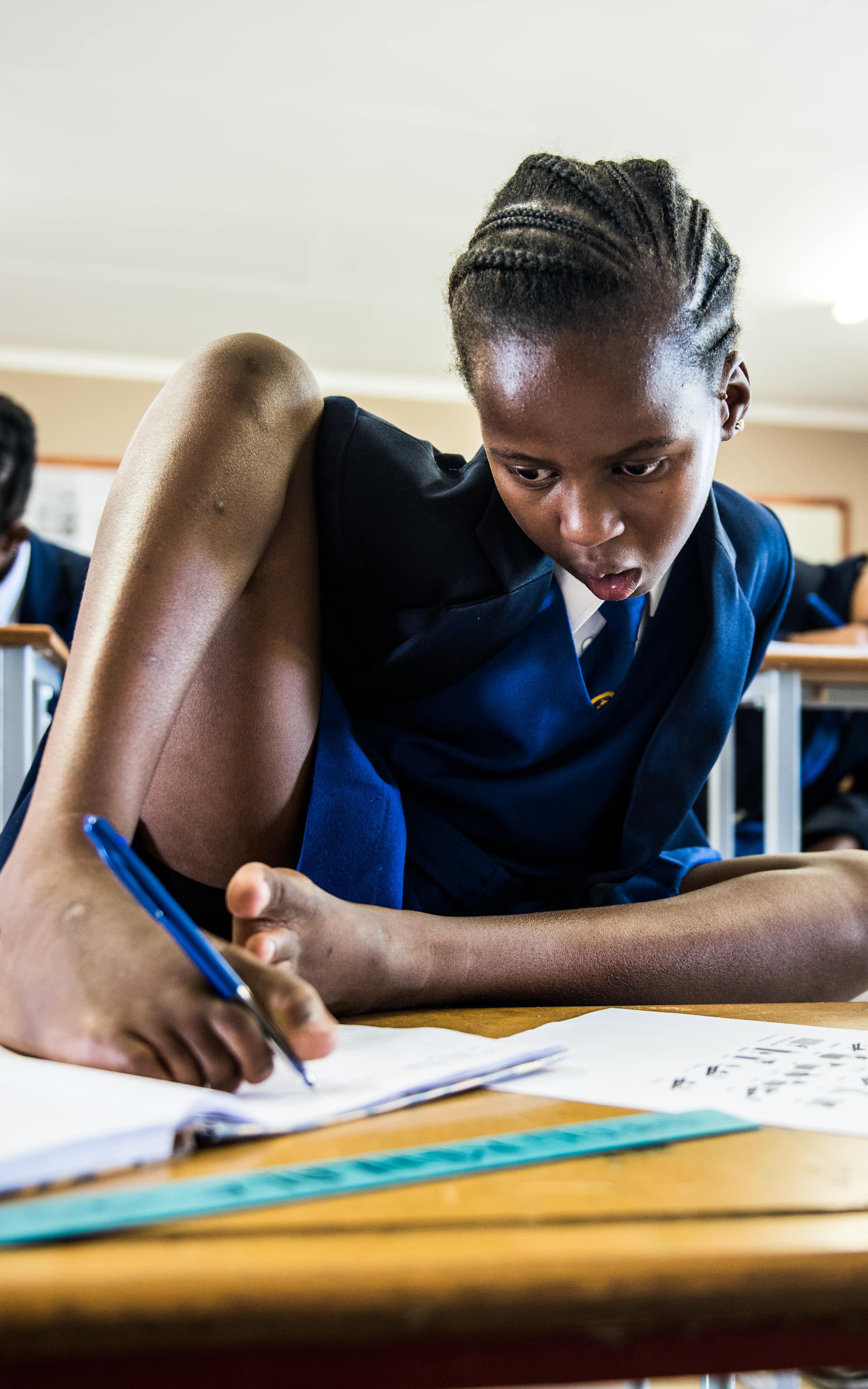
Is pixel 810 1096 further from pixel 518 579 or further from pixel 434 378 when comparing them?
pixel 434 378

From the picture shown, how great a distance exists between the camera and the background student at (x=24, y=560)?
7.34ft

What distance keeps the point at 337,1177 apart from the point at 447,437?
5114 mm

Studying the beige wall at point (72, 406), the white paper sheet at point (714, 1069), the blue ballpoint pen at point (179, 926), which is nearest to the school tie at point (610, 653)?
the white paper sheet at point (714, 1069)

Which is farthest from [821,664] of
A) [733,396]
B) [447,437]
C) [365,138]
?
[447,437]

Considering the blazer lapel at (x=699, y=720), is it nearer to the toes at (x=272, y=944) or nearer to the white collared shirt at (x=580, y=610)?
the white collared shirt at (x=580, y=610)

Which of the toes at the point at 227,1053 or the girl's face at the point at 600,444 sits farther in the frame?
the girl's face at the point at 600,444

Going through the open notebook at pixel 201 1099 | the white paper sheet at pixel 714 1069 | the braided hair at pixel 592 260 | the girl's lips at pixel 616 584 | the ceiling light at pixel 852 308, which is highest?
the ceiling light at pixel 852 308

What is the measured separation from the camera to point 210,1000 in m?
0.34

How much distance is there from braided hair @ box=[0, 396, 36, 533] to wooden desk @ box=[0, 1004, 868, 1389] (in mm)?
2208

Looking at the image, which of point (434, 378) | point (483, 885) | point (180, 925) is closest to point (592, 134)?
point (434, 378)

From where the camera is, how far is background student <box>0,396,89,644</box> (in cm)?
224

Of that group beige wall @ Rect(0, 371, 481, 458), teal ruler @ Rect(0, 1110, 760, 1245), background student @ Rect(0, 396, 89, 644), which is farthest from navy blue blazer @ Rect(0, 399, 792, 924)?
beige wall @ Rect(0, 371, 481, 458)

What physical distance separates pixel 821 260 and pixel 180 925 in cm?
412

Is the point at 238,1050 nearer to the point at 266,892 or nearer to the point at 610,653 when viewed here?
the point at 266,892
